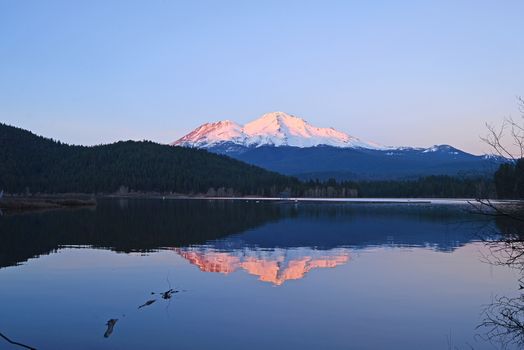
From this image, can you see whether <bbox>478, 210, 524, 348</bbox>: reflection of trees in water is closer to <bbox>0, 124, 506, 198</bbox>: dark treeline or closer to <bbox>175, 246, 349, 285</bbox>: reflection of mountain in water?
<bbox>175, 246, 349, 285</bbox>: reflection of mountain in water

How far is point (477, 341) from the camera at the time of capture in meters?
16.4

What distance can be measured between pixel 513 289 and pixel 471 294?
2167mm

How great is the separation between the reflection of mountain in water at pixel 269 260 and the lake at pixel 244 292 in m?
0.07

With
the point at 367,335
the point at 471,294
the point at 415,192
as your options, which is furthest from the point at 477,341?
the point at 415,192

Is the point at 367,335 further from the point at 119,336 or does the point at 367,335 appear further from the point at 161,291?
the point at 161,291

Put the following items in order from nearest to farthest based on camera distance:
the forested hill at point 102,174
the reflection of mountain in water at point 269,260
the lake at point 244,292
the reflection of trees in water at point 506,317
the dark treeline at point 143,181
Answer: the reflection of trees in water at point 506,317 < the lake at point 244,292 < the reflection of mountain in water at point 269,260 < the dark treeline at point 143,181 < the forested hill at point 102,174

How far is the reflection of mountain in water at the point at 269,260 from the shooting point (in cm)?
2798

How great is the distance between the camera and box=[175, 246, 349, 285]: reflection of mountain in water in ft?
91.8

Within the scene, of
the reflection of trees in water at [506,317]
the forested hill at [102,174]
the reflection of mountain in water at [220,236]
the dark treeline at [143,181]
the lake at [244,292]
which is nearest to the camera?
the reflection of trees in water at [506,317]

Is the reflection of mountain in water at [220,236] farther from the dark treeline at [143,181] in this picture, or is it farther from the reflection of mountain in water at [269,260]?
the dark treeline at [143,181]

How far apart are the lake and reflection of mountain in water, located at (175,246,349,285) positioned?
0.07 metres

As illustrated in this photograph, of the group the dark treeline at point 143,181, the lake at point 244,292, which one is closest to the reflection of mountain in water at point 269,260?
the lake at point 244,292

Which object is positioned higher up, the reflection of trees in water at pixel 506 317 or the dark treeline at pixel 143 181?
the dark treeline at pixel 143 181

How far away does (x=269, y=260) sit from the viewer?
32219mm
